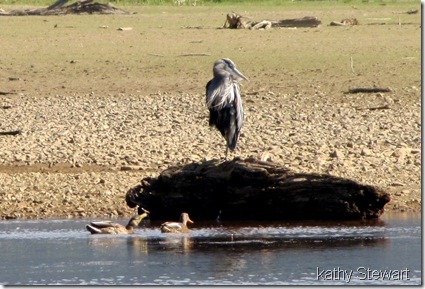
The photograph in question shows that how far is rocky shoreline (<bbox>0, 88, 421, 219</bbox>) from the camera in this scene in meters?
10.3

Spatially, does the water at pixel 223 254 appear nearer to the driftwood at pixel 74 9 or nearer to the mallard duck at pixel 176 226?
the mallard duck at pixel 176 226

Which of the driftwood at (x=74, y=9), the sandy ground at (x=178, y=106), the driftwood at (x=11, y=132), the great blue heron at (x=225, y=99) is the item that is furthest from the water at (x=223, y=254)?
the driftwood at (x=74, y=9)

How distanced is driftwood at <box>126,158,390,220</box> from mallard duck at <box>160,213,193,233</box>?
1.22 feet

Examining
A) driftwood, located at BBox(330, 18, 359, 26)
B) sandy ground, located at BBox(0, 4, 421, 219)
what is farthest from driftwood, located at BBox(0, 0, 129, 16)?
driftwood, located at BBox(330, 18, 359, 26)

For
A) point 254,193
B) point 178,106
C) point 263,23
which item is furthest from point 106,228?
point 263,23

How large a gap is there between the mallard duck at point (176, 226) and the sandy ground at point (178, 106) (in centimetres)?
120

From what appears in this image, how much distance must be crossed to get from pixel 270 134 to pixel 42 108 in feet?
11.8

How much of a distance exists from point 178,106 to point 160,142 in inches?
87.4

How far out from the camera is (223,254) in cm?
783

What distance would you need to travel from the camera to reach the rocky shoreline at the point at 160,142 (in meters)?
10.3

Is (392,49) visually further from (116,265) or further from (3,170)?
(116,265)

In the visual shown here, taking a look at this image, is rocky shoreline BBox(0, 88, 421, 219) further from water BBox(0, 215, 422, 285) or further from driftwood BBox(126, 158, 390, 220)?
water BBox(0, 215, 422, 285)

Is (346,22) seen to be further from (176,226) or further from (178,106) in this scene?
(176,226)

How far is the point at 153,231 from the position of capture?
29.1 feet
